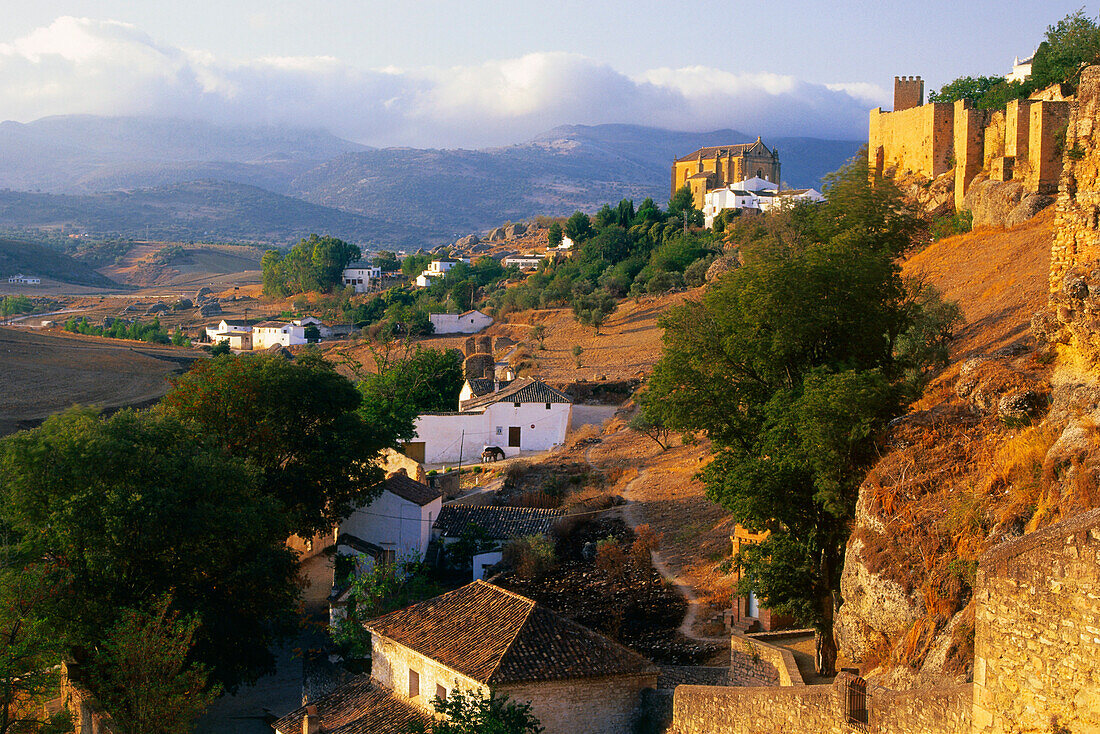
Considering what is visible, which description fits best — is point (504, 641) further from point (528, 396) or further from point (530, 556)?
point (528, 396)

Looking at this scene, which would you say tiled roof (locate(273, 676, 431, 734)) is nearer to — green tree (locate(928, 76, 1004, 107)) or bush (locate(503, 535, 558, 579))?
bush (locate(503, 535, 558, 579))

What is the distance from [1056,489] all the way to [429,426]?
26.0 metres

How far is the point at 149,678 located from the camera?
1465 cm

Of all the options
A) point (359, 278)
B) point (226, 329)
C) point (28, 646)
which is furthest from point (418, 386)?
point (359, 278)

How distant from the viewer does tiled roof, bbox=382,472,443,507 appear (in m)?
22.5

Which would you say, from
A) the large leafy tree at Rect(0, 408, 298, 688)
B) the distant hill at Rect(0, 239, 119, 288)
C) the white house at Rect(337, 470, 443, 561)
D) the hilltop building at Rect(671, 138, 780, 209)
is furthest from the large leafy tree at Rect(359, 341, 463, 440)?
the distant hill at Rect(0, 239, 119, 288)

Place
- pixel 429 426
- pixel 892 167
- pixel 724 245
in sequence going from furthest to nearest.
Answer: pixel 724 245 < pixel 892 167 < pixel 429 426

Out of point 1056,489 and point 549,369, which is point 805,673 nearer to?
point 1056,489

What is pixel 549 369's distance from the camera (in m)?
41.2

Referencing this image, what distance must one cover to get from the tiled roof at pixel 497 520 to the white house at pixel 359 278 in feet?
224

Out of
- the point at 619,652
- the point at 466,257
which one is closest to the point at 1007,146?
the point at 619,652

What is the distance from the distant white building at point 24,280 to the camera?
109m

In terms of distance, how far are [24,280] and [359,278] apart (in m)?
45.8

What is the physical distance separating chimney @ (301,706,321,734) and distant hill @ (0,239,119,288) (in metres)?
114
